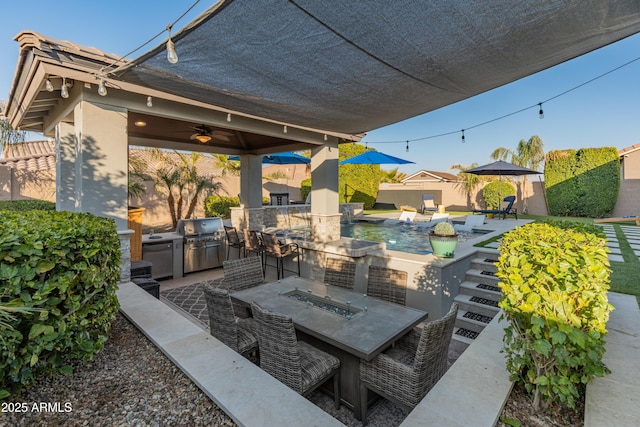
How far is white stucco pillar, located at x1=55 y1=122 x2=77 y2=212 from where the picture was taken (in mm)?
5215

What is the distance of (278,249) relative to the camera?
5.95 metres

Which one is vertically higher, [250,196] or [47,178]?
[47,178]

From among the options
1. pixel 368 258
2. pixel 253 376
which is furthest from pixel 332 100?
pixel 253 376

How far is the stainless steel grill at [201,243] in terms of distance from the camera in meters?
7.08

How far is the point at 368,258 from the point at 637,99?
1614cm

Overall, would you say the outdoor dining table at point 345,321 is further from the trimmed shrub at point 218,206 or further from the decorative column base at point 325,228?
the trimmed shrub at point 218,206

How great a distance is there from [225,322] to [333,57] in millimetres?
2803

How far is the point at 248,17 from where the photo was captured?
2277 mm

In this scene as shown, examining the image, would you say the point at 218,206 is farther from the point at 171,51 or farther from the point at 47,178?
the point at 171,51

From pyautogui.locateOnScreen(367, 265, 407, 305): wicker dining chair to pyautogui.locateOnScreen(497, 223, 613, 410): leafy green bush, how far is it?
6.11ft

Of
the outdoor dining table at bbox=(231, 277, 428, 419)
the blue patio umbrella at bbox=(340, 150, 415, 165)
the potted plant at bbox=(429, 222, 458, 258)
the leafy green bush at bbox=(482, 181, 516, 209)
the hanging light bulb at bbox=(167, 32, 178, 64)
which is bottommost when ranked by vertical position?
the outdoor dining table at bbox=(231, 277, 428, 419)

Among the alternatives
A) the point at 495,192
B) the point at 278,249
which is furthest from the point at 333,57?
the point at 495,192

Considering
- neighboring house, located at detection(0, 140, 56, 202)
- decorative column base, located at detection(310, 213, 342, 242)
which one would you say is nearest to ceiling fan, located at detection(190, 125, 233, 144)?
decorative column base, located at detection(310, 213, 342, 242)

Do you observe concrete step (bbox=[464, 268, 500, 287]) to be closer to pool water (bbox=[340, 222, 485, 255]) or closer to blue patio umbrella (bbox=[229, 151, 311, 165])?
pool water (bbox=[340, 222, 485, 255])
